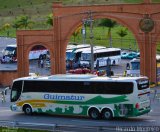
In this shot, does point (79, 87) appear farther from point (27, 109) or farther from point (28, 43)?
point (28, 43)

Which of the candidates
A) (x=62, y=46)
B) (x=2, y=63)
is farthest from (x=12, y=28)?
(x=62, y=46)

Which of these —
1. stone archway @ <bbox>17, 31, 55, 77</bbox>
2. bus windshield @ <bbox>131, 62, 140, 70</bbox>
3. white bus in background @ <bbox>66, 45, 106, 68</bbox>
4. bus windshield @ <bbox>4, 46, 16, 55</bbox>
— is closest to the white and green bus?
stone archway @ <bbox>17, 31, 55, 77</bbox>

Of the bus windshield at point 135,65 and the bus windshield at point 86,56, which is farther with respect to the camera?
the bus windshield at point 86,56

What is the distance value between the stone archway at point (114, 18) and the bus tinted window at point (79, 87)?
1456 cm

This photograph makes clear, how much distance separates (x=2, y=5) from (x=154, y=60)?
6262cm

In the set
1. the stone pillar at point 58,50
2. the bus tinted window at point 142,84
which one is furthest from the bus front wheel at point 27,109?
the stone pillar at point 58,50

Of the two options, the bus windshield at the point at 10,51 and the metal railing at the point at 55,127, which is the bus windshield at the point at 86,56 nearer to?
the bus windshield at the point at 10,51

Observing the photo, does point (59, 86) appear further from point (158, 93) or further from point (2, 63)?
point (2, 63)

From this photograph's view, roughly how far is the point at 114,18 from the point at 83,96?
16087 mm

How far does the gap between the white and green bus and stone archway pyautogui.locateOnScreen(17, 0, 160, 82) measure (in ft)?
46.0

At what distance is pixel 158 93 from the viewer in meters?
40.2

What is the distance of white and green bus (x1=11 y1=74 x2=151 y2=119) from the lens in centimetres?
2919

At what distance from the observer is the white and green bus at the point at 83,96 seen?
29188 mm

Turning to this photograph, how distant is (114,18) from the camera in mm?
45250
